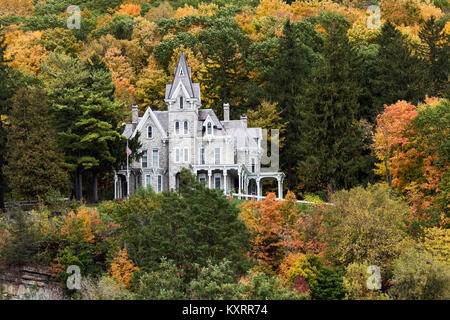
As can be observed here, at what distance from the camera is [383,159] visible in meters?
55.6

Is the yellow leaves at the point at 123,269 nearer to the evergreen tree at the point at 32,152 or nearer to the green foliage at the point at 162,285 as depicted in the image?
the green foliage at the point at 162,285

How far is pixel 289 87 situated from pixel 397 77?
1049 cm

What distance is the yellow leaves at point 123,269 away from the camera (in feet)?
139

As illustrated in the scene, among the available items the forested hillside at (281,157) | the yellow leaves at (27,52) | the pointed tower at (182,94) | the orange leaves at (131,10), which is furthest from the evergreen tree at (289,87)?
the orange leaves at (131,10)

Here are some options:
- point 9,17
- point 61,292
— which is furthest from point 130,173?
point 9,17

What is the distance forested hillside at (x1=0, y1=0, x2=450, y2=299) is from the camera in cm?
4159

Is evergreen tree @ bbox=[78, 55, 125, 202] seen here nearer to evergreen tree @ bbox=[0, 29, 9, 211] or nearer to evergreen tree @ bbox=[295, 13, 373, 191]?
evergreen tree @ bbox=[0, 29, 9, 211]

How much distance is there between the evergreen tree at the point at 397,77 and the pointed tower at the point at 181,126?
16241 mm

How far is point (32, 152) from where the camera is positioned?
5288cm

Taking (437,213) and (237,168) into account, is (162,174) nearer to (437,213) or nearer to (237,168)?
(237,168)

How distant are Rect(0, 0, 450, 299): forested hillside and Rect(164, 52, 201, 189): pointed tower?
12.0ft

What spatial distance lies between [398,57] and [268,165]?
51.6 feet

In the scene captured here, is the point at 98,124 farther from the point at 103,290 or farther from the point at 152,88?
the point at 152,88

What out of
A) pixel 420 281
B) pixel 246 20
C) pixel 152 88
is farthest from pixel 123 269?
pixel 246 20
